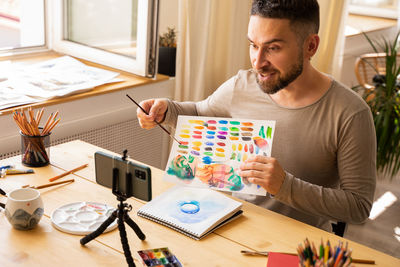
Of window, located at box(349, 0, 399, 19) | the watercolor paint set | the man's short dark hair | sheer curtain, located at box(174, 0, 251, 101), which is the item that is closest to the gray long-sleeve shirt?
the man's short dark hair

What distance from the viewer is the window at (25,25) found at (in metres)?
2.79

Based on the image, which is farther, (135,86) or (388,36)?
(388,36)

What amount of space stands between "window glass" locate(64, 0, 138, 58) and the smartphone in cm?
144

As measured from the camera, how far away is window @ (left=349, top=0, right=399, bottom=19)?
Answer: 190 inches

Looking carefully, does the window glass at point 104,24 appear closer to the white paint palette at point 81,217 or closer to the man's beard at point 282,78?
the man's beard at point 282,78

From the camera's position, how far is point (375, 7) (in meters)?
4.87

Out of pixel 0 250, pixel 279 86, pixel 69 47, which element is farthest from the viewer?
pixel 69 47

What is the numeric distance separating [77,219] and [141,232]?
206 mm

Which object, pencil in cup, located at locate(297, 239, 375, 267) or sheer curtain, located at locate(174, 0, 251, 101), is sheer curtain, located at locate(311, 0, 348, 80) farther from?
pencil in cup, located at locate(297, 239, 375, 267)

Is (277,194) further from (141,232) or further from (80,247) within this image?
(80,247)

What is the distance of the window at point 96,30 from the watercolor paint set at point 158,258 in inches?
57.6

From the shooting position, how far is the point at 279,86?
1.60 m

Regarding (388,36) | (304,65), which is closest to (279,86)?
(304,65)

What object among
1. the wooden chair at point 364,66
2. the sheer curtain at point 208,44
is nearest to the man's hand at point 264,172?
the sheer curtain at point 208,44
